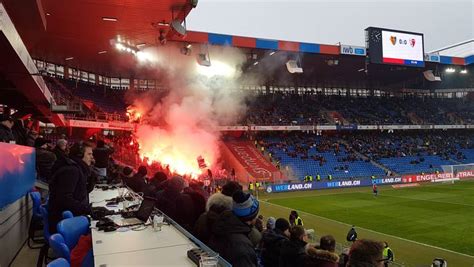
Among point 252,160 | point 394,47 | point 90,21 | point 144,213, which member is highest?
point 394,47

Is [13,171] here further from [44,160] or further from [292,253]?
[292,253]

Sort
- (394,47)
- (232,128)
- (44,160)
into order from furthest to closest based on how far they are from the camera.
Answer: (232,128) < (394,47) < (44,160)

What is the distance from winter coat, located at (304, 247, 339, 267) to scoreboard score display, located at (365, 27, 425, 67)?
3097cm

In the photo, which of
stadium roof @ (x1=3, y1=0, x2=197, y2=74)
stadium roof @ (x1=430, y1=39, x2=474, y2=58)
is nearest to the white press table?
stadium roof @ (x1=3, y1=0, x2=197, y2=74)

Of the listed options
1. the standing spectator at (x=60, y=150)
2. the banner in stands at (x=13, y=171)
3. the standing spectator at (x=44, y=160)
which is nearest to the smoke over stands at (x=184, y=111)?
the standing spectator at (x=44, y=160)

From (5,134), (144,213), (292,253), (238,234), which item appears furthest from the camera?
(5,134)

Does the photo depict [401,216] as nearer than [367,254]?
No

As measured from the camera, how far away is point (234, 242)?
10.1ft

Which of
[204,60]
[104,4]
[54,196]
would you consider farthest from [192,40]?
[54,196]

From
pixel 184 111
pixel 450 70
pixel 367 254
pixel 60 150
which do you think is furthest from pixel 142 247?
Result: pixel 450 70

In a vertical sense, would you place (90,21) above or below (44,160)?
above

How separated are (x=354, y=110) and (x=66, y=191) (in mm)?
43634

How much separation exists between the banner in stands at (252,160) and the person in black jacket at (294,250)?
26.2 meters

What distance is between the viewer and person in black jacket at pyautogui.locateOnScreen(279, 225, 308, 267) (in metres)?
3.85
